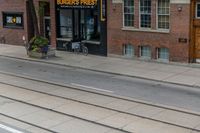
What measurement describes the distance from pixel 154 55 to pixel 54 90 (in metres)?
8.47

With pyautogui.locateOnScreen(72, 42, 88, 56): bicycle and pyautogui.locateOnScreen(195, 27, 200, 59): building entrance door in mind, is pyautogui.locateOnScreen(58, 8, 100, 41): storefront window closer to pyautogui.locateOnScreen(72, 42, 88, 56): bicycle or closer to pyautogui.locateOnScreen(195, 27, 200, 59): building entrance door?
pyautogui.locateOnScreen(72, 42, 88, 56): bicycle

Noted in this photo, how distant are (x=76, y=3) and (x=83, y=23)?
1404 mm

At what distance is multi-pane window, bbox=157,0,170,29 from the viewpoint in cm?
2310

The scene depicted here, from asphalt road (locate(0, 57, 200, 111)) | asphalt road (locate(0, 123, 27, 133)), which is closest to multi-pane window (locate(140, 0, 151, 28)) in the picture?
asphalt road (locate(0, 57, 200, 111))

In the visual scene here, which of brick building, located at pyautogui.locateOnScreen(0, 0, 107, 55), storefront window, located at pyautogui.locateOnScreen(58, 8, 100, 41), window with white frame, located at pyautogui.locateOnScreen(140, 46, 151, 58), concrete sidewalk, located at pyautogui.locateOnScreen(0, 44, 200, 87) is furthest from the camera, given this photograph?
storefront window, located at pyautogui.locateOnScreen(58, 8, 100, 41)

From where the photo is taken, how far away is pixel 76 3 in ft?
90.5

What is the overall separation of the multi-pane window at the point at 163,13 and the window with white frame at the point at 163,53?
1279 mm

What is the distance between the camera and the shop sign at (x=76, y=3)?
26719 millimetres

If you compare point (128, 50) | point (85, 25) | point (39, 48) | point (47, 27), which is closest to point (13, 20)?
point (47, 27)

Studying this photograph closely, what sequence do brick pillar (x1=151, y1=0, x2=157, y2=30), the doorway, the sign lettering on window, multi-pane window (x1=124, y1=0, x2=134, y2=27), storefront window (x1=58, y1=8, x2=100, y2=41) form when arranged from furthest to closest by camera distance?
1. the doorway
2. storefront window (x1=58, y1=8, x2=100, y2=41)
3. the sign lettering on window
4. multi-pane window (x1=124, y1=0, x2=134, y2=27)
5. brick pillar (x1=151, y1=0, x2=157, y2=30)

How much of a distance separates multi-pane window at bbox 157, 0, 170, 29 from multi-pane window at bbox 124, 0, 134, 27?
6.24ft

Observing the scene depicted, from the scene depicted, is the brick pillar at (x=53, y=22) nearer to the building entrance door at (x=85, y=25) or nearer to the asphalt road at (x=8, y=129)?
the building entrance door at (x=85, y=25)

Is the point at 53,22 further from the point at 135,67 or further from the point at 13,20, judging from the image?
the point at 135,67

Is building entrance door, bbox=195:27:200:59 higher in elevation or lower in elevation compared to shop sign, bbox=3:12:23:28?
lower
